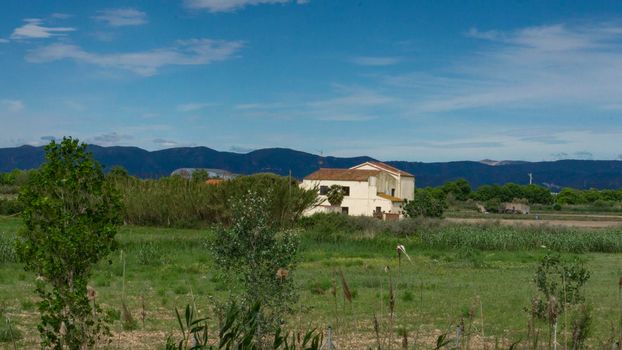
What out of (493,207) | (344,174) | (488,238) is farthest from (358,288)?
(493,207)

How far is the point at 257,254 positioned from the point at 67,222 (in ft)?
8.59

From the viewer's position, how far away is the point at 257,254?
831cm

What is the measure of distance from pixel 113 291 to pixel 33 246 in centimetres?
984

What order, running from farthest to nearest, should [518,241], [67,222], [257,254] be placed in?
[518,241], [257,254], [67,222]

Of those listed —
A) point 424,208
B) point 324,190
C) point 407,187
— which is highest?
point 407,187

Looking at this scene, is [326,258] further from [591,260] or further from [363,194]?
[363,194]

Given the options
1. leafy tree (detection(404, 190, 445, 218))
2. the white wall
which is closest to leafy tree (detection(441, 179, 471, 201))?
the white wall

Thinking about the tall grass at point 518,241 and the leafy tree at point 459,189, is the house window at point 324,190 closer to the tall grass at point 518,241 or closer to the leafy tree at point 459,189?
the tall grass at point 518,241

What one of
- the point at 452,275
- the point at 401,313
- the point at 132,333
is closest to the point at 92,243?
the point at 132,333

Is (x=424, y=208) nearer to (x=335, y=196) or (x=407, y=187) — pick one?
(x=335, y=196)

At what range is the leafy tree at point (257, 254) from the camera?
806cm

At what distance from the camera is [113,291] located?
15555 mm

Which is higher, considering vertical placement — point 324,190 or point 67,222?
point 324,190

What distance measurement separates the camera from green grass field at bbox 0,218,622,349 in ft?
35.5
